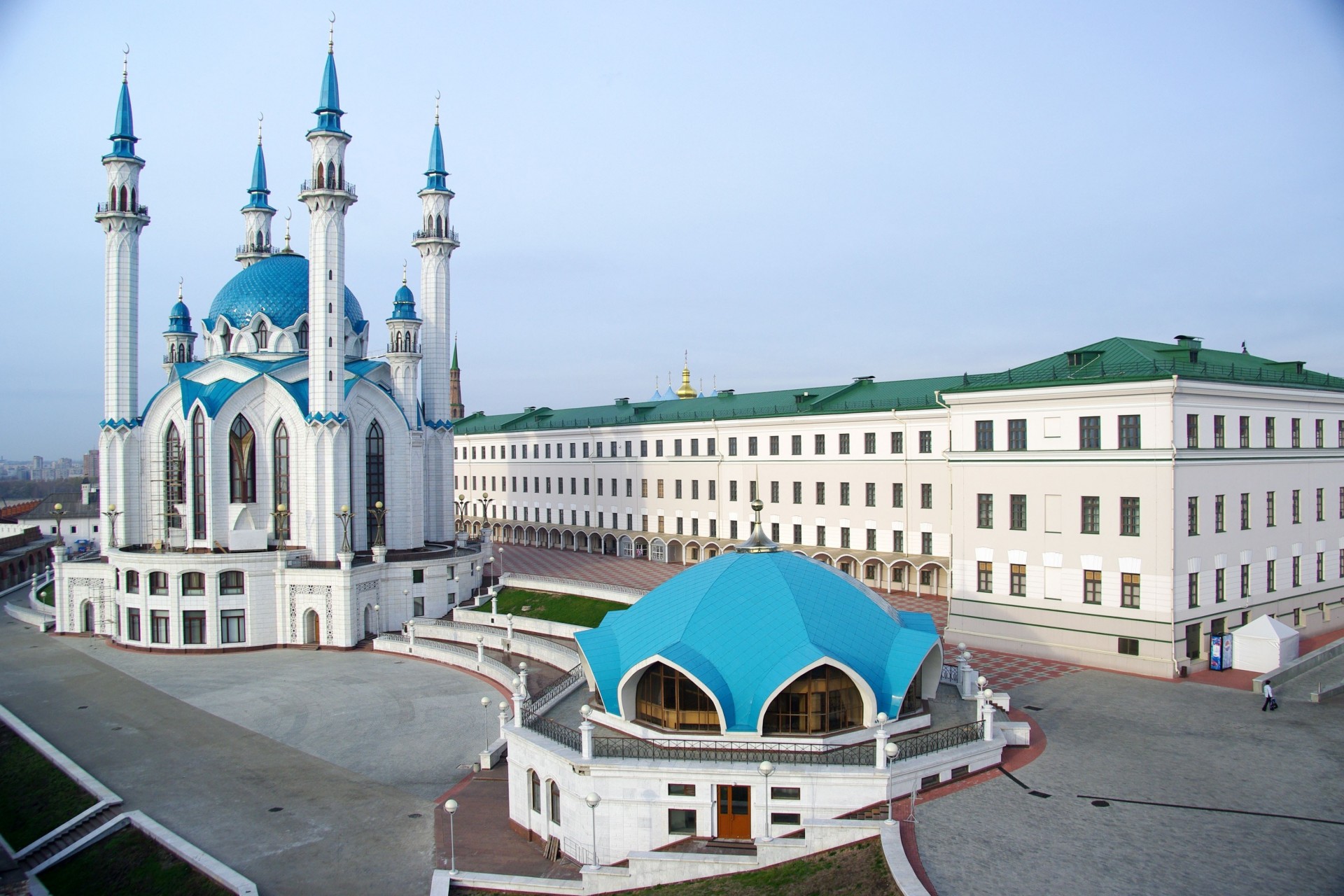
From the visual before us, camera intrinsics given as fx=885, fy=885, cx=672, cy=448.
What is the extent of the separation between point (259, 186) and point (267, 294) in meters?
12.3

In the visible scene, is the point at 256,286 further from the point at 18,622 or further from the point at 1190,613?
the point at 1190,613

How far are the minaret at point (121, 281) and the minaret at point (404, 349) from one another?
13.1 metres

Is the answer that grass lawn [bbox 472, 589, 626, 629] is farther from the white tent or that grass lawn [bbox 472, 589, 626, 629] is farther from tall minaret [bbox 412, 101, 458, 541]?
the white tent

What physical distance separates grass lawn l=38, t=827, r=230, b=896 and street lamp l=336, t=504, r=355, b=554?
20802 mm

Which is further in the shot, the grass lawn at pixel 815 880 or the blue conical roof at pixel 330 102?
the blue conical roof at pixel 330 102

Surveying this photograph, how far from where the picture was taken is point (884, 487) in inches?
1719

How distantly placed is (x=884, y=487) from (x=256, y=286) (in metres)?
35.8

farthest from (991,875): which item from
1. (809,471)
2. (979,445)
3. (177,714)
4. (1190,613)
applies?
(809,471)

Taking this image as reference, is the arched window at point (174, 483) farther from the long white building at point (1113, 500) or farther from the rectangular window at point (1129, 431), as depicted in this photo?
the rectangular window at point (1129, 431)

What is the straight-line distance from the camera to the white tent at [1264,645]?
27.7 metres

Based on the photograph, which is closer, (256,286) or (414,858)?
(414,858)

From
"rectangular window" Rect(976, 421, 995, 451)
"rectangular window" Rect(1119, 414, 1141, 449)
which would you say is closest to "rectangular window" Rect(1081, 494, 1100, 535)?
"rectangular window" Rect(1119, 414, 1141, 449)

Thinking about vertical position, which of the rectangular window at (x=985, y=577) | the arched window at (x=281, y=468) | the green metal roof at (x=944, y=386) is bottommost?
the rectangular window at (x=985, y=577)

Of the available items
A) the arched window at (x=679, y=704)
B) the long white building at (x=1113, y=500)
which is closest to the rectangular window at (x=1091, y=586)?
the long white building at (x=1113, y=500)
